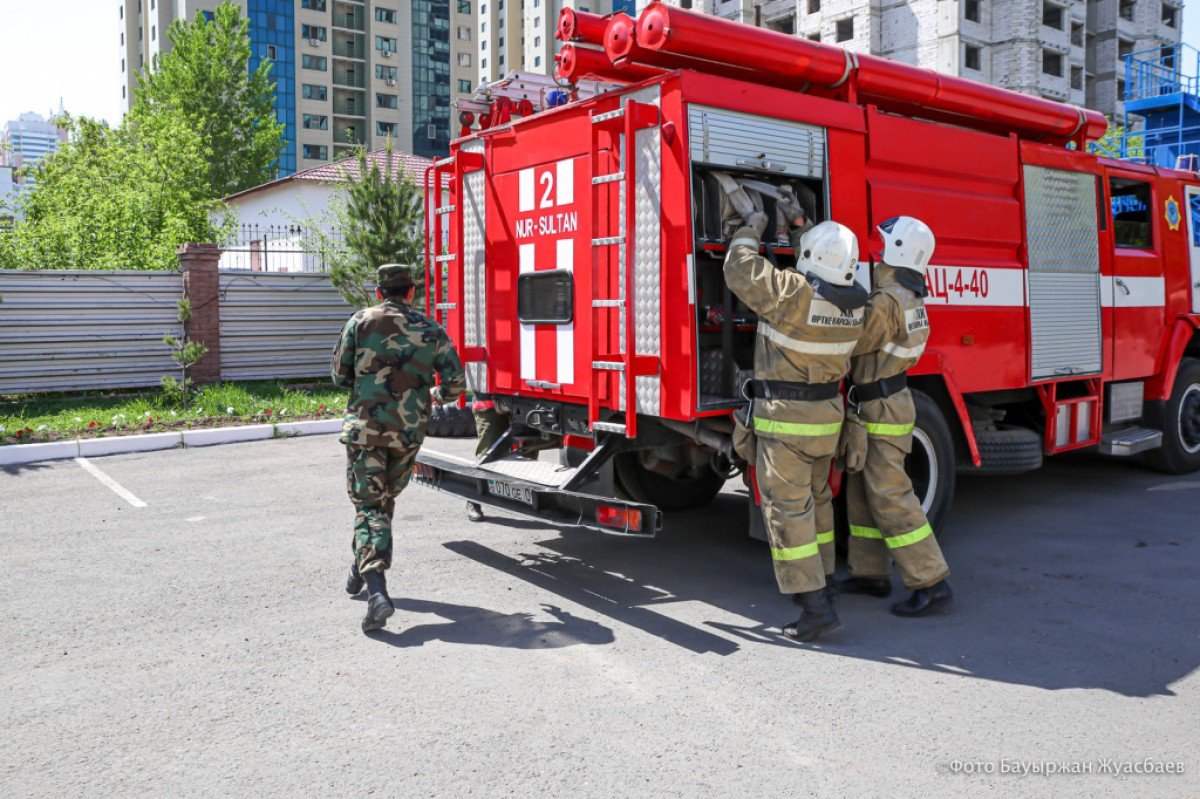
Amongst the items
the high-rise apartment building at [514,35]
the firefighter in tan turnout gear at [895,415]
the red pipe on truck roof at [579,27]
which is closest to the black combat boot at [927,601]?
the firefighter in tan turnout gear at [895,415]

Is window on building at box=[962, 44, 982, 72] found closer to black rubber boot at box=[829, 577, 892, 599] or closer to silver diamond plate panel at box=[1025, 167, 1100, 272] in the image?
silver diamond plate panel at box=[1025, 167, 1100, 272]

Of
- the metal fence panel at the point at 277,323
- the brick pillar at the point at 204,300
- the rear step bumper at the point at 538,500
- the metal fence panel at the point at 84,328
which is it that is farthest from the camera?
the metal fence panel at the point at 277,323

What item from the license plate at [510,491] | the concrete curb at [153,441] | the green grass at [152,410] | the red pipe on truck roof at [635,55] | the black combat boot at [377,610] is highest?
the red pipe on truck roof at [635,55]

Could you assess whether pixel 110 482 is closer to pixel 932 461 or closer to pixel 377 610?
pixel 377 610

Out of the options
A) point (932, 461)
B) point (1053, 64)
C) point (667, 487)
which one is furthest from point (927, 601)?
point (1053, 64)

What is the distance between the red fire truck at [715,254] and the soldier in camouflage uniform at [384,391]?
27.7 inches

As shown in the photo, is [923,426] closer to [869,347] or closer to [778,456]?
[869,347]

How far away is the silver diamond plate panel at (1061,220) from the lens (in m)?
6.87

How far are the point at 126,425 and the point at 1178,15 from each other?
242 ft

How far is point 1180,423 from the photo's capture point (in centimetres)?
862

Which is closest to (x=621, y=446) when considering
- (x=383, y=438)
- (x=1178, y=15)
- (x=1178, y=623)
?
(x=383, y=438)

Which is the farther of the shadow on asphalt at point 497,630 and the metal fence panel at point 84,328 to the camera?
the metal fence panel at point 84,328

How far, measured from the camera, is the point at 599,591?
5.44 metres

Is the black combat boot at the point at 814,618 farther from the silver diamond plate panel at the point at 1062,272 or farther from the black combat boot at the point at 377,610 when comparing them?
the silver diamond plate panel at the point at 1062,272
